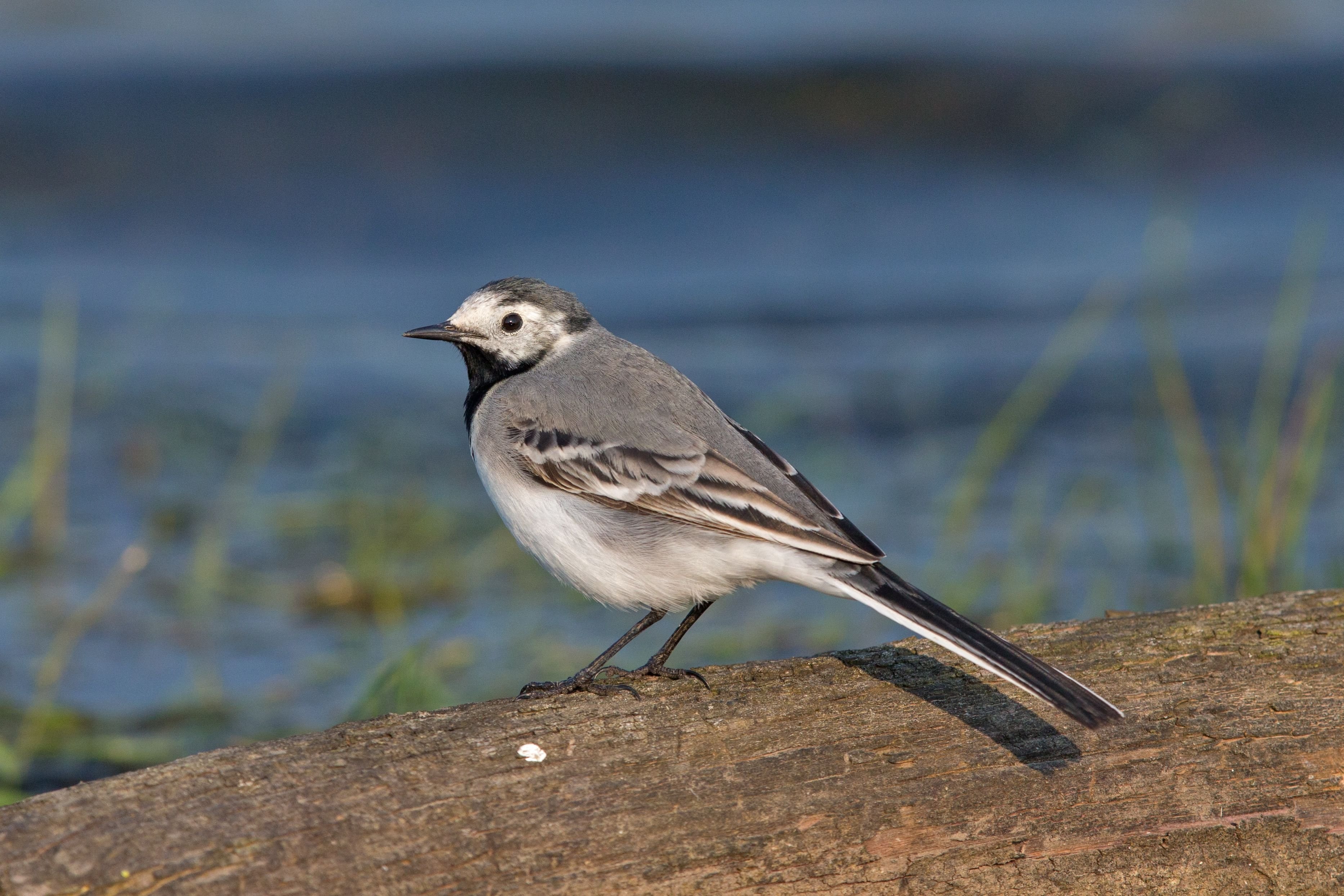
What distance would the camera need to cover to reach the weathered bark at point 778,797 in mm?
3098

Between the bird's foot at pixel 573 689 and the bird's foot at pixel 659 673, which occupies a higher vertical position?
the bird's foot at pixel 659 673

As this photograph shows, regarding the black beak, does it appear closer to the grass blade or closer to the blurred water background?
the blurred water background

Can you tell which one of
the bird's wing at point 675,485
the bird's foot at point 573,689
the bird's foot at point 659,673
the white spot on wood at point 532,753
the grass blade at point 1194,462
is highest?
the grass blade at point 1194,462

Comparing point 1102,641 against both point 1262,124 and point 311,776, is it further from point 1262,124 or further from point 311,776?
point 1262,124

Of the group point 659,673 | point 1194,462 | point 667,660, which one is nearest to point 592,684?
point 659,673

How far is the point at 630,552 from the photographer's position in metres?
4.39

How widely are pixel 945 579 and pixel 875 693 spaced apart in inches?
130

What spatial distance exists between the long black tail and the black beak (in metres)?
1.98

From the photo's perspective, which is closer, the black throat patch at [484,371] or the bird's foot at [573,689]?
the bird's foot at [573,689]

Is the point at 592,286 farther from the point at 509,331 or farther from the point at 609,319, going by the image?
the point at 509,331

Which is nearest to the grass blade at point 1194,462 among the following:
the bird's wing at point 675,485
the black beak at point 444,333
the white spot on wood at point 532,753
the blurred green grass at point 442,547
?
the blurred green grass at point 442,547

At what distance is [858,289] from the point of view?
12695 millimetres

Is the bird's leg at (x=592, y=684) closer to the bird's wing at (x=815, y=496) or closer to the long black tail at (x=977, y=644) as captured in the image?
the bird's wing at (x=815, y=496)

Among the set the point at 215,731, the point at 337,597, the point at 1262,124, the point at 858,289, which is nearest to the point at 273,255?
the point at 858,289
